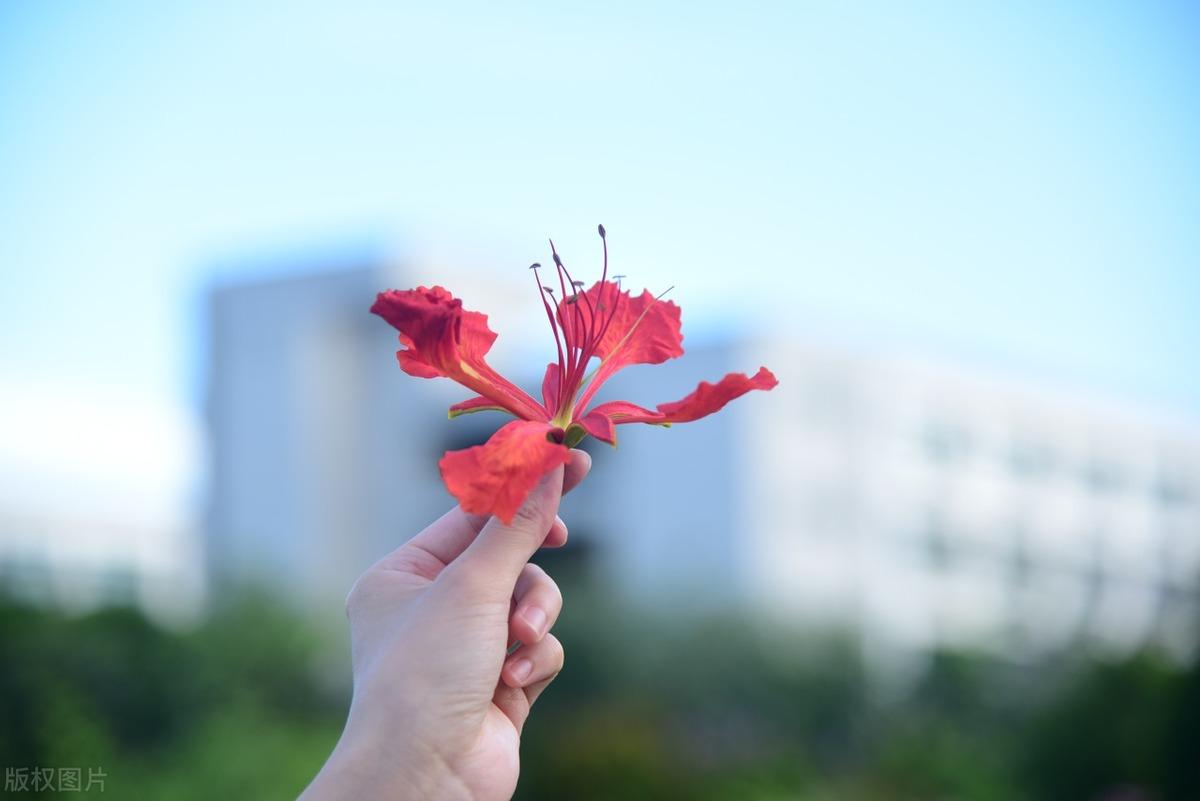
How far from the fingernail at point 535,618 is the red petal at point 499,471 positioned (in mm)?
280

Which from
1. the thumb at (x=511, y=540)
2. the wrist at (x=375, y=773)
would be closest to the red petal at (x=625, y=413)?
the thumb at (x=511, y=540)

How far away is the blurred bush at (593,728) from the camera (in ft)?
29.1

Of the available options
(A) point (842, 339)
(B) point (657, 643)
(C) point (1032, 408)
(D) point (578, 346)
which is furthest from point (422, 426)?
(D) point (578, 346)

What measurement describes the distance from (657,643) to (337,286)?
79.8ft

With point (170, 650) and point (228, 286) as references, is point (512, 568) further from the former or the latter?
point (228, 286)

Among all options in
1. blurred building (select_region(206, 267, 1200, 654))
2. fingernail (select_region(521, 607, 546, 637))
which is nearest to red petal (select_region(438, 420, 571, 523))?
fingernail (select_region(521, 607, 546, 637))

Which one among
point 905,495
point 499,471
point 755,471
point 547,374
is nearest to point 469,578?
point 499,471

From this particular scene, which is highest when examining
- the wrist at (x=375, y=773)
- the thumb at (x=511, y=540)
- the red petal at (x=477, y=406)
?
the red petal at (x=477, y=406)

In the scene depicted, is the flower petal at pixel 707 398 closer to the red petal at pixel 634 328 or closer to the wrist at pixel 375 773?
the red petal at pixel 634 328

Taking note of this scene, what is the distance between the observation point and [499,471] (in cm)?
137

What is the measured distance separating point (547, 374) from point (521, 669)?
394 mm

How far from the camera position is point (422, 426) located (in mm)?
38625

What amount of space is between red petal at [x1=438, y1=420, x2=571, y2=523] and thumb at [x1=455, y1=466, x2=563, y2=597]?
0.11 metres

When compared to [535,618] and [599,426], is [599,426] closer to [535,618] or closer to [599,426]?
[599,426]
